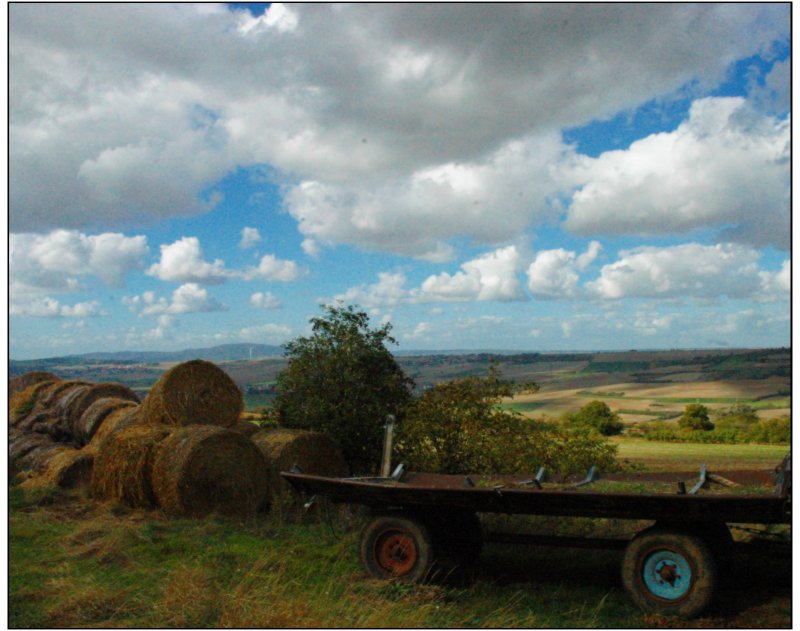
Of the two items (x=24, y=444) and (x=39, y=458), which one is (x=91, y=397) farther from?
(x=39, y=458)

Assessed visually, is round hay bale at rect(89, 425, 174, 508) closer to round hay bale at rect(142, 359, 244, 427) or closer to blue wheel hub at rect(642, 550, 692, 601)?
round hay bale at rect(142, 359, 244, 427)

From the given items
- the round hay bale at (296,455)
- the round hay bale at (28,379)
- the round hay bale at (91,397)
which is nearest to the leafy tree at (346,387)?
the round hay bale at (296,455)

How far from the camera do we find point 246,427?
43.6 ft

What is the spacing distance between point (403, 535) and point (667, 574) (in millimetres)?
2646

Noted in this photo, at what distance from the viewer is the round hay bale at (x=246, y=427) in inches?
512

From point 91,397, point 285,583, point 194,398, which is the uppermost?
point 194,398

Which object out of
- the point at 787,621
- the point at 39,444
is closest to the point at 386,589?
the point at 787,621

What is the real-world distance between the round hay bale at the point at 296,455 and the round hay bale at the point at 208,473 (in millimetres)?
275

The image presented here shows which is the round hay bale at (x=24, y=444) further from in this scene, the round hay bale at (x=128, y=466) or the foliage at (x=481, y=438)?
the foliage at (x=481, y=438)

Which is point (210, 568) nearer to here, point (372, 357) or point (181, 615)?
point (181, 615)

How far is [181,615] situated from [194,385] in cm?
710

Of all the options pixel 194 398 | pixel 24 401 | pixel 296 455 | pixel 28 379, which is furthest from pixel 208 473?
pixel 28 379

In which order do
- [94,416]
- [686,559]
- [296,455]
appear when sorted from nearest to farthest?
1. [686,559]
2. [296,455]
3. [94,416]

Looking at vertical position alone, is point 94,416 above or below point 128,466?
above
